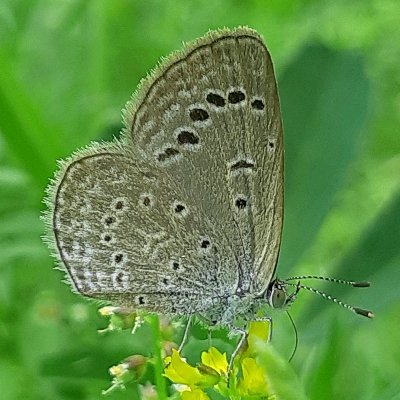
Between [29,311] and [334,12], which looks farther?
[334,12]

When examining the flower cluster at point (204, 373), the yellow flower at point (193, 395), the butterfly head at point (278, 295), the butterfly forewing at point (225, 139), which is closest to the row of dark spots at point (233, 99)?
the butterfly forewing at point (225, 139)

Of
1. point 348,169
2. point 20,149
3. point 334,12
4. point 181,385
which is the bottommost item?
Answer: point 181,385

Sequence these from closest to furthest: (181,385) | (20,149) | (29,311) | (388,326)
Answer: (181,385), (20,149), (29,311), (388,326)

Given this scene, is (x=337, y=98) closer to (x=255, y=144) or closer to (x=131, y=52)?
(x=255, y=144)

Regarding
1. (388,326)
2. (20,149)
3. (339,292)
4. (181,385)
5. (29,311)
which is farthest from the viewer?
(388,326)

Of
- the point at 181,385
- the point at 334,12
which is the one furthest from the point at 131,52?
the point at 181,385

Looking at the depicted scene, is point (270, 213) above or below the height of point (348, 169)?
below

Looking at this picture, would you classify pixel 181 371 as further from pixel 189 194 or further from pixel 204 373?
pixel 189 194

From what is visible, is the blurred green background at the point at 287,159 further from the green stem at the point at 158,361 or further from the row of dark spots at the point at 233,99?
the row of dark spots at the point at 233,99

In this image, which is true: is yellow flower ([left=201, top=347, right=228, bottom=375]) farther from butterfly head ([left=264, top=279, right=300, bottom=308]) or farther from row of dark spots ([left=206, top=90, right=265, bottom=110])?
row of dark spots ([left=206, top=90, right=265, bottom=110])
